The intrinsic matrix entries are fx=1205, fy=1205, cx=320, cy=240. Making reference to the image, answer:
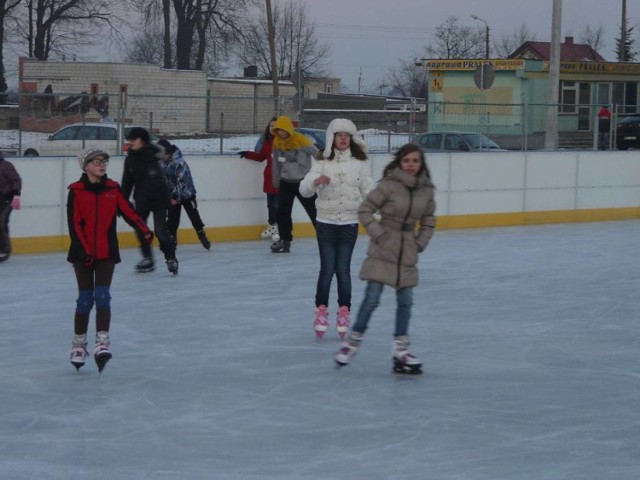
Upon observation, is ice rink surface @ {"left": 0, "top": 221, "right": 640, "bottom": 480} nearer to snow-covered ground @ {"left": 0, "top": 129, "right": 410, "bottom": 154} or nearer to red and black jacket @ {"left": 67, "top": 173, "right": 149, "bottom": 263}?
red and black jacket @ {"left": 67, "top": 173, "right": 149, "bottom": 263}

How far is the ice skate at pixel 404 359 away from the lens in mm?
6996

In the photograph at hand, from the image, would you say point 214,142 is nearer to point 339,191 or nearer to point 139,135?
point 139,135

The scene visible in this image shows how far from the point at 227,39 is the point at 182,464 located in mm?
Answer: 44716

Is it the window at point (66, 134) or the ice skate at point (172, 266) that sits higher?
the window at point (66, 134)

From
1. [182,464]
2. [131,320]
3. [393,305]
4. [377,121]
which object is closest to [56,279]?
[131,320]

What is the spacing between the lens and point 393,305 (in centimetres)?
A: 966

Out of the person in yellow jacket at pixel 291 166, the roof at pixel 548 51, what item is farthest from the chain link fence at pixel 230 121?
the roof at pixel 548 51

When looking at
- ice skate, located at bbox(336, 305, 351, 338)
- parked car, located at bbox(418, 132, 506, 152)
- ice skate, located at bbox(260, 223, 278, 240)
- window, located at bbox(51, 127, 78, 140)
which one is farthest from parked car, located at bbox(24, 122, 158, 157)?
ice skate, located at bbox(336, 305, 351, 338)

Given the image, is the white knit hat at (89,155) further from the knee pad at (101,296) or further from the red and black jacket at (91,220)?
the knee pad at (101,296)

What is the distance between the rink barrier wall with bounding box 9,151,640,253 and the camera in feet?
41.4

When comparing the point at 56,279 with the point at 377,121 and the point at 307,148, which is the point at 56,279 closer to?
the point at 307,148

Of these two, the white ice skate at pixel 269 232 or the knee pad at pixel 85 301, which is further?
the white ice skate at pixel 269 232

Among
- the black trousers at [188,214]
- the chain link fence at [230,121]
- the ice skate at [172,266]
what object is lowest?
the ice skate at [172,266]

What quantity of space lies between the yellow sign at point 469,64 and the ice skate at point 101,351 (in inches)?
1421
